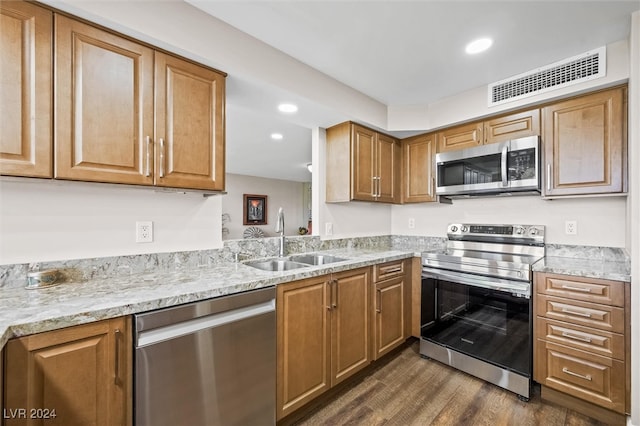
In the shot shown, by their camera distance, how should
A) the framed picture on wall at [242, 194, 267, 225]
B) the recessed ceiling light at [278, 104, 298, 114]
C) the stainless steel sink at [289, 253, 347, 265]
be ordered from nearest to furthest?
the recessed ceiling light at [278, 104, 298, 114], the stainless steel sink at [289, 253, 347, 265], the framed picture on wall at [242, 194, 267, 225]

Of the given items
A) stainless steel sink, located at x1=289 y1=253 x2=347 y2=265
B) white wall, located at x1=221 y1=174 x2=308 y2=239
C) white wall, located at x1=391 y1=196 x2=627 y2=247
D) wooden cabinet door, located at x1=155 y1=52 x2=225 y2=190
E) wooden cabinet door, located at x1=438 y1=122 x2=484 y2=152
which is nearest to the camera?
wooden cabinet door, located at x1=155 y1=52 x2=225 y2=190

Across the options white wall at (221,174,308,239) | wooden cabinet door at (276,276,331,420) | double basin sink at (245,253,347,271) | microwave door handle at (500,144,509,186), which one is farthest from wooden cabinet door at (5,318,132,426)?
white wall at (221,174,308,239)

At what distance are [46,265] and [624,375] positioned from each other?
322cm

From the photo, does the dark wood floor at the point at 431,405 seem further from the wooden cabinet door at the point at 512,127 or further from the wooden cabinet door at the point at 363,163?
the wooden cabinet door at the point at 512,127

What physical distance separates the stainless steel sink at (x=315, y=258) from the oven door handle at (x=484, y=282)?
863 mm

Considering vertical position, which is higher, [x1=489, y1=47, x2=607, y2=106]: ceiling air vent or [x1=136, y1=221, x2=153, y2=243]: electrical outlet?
[x1=489, y1=47, x2=607, y2=106]: ceiling air vent

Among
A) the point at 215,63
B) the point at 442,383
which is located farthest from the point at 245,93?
the point at 442,383

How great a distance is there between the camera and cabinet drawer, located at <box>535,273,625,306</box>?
163 centimetres

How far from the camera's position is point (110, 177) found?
1.32 meters

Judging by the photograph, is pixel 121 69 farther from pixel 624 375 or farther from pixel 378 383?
pixel 624 375

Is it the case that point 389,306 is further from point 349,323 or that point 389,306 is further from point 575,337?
point 575,337

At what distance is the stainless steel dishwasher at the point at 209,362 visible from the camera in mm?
1118

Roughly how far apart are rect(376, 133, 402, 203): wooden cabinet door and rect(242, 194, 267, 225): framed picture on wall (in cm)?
467

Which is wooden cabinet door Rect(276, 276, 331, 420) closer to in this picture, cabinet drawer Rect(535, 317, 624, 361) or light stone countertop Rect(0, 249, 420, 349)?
light stone countertop Rect(0, 249, 420, 349)
